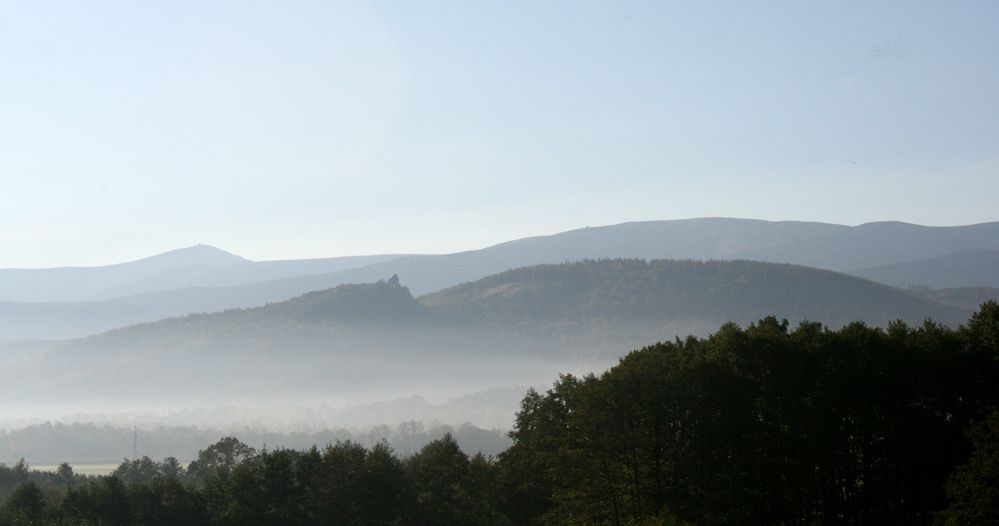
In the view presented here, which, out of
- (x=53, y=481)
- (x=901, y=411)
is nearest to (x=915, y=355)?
(x=901, y=411)

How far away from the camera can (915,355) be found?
5203 cm

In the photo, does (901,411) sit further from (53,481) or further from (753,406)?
(53,481)

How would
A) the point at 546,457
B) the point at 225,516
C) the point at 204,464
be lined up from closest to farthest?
the point at 546,457 < the point at 225,516 < the point at 204,464

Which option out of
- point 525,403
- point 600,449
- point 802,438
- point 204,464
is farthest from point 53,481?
point 802,438

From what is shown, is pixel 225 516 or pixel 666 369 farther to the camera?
pixel 225 516

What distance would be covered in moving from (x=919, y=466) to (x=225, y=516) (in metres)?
36.5

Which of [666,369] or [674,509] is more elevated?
[666,369]

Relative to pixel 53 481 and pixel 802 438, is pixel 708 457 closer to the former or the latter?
pixel 802 438

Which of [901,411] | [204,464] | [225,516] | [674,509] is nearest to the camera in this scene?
[674,509]

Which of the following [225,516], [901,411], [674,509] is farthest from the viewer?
[225,516]

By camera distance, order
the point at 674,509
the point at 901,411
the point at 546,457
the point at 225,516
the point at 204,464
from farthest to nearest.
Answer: the point at 204,464 < the point at 225,516 < the point at 546,457 < the point at 901,411 < the point at 674,509

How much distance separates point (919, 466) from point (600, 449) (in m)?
14.2

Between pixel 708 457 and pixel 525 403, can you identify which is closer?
pixel 708 457

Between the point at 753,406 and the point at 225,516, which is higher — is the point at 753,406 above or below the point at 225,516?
above
